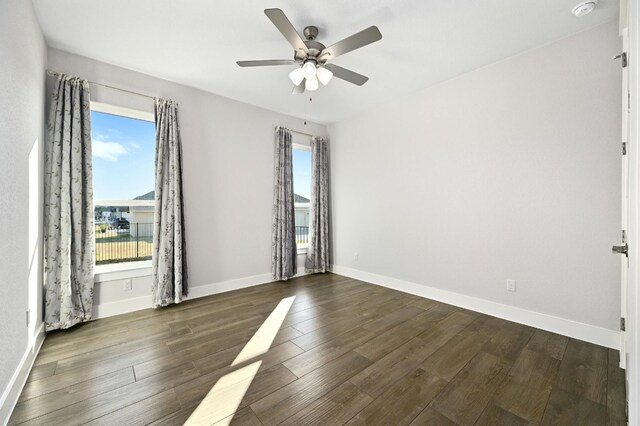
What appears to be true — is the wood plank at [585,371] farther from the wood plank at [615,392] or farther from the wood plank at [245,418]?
the wood plank at [245,418]

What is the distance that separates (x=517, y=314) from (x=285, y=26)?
3.39 meters

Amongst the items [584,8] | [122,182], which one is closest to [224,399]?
[122,182]

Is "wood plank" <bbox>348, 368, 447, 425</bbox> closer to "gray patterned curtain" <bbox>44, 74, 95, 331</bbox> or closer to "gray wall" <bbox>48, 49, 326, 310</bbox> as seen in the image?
"gray wall" <bbox>48, 49, 326, 310</bbox>

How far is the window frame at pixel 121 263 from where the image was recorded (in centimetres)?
287

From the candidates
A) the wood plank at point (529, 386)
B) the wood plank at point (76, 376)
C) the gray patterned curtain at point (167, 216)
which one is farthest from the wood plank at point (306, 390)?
the gray patterned curtain at point (167, 216)

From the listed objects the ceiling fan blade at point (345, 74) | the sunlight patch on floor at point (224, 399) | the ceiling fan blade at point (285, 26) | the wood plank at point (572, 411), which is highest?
the ceiling fan blade at point (285, 26)

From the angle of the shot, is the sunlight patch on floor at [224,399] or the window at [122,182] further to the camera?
the window at [122,182]

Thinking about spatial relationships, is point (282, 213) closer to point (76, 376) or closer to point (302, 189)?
point (302, 189)

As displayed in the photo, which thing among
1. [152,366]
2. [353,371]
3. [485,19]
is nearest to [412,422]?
[353,371]

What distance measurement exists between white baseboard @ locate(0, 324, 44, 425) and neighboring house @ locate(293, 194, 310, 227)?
11.2ft

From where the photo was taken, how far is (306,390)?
1717 mm

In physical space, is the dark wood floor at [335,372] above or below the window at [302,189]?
below

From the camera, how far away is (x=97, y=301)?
2824 mm

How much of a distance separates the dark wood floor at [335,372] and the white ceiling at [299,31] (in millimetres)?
2736
